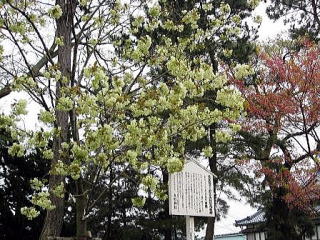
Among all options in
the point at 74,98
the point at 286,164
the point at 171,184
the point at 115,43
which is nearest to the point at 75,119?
the point at 74,98

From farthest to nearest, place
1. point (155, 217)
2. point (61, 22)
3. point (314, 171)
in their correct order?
point (155, 217), point (314, 171), point (61, 22)

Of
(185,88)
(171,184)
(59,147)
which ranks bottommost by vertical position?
(171,184)

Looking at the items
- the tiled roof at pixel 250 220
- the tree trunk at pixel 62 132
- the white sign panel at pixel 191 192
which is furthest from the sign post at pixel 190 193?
the tiled roof at pixel 250 220

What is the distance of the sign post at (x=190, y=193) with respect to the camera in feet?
18.8

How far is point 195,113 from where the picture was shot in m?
5.74

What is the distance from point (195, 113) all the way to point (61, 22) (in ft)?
8.22

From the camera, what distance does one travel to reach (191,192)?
19.5ft

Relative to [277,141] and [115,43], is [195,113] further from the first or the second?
[277,141]

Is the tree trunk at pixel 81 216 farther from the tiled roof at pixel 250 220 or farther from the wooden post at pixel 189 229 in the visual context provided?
the tiled roof at pixel 250 220

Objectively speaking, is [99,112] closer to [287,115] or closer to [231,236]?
[287,115]

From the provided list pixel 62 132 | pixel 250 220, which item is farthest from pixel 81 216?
pixel 250 220

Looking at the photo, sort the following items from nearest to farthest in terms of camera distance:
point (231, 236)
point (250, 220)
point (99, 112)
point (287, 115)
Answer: point (99, 112) < point (287, 115) < point (250, 220) < point (231, 236)

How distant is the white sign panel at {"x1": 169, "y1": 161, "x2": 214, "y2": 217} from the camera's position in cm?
572

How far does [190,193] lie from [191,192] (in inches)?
1.0
